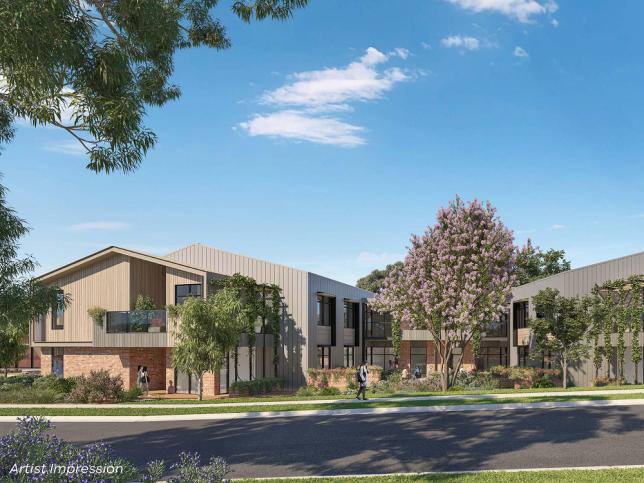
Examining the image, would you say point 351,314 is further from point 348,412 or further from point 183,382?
point 348,412

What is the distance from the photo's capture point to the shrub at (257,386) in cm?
3131

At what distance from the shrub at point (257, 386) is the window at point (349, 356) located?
11390 mm

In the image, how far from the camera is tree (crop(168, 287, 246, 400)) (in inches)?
1054

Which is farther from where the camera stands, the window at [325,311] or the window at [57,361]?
the window at [325,311]

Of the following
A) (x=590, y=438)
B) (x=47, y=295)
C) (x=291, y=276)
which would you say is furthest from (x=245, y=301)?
(x=590, y=438)

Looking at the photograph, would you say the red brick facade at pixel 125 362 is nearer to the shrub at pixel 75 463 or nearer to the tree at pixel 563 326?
the tree at pixel 563 326

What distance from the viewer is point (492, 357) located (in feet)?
165

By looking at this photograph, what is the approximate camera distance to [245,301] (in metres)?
34.2

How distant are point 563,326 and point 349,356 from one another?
58.6ft

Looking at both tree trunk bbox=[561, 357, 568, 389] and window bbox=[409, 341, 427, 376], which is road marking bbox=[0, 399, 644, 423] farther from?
window bbox=[409, 341, 427, 376]

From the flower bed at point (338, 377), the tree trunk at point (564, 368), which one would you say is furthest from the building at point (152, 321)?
the tree trunk at point (564, 368)

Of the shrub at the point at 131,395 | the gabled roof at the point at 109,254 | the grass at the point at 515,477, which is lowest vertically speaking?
the shrub at the point at 131,395

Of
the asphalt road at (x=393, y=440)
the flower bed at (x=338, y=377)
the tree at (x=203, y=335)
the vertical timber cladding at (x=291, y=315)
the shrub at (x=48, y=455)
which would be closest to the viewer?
the shrub at (x=48, y=455)

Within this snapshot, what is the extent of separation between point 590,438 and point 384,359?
40528mm
